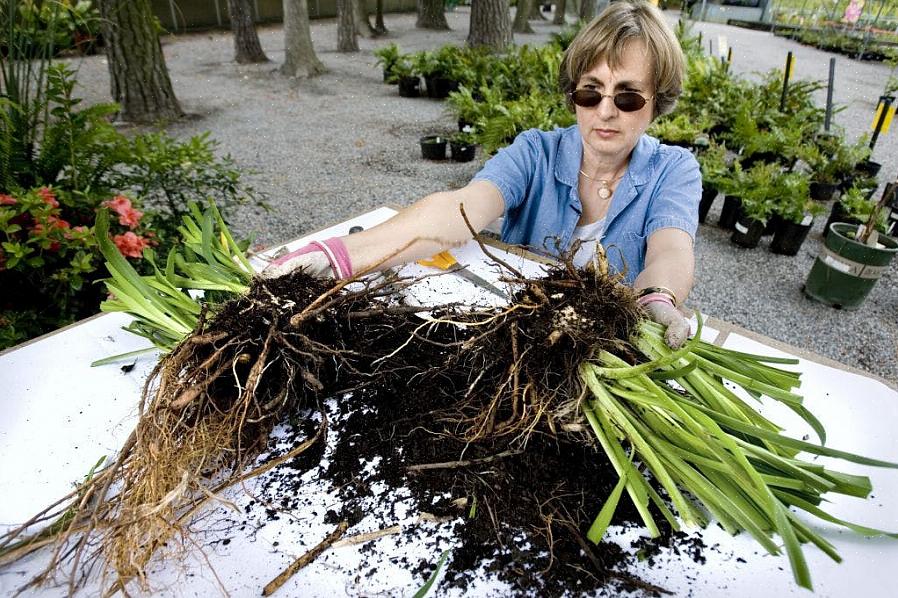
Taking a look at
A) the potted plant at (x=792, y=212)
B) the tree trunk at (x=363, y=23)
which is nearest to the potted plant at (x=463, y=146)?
the potted plant at (x=792, y=212)

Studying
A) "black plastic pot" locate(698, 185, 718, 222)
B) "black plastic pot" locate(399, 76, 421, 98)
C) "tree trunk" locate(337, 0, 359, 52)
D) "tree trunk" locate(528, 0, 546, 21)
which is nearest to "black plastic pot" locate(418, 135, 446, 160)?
"black plastic pot" locate(698, 185, 718, 222)

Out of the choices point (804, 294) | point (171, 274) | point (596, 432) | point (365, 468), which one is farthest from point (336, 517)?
point (804, 294)

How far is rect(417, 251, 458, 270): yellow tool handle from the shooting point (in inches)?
70.2

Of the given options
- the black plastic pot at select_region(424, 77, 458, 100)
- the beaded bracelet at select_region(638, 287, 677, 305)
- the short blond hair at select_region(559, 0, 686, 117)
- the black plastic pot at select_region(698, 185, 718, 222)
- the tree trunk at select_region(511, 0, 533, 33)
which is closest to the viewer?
the beaded bracelet at select_region(638, 287, 677, 305)

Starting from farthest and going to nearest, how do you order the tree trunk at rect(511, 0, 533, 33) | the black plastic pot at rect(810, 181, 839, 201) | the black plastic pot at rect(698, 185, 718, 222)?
the tree trunk at rect(511, 0, 533, 33), the black plastic pot at rect(810, 181, 839, 201), the black plastic pot at rect(698, 185, 718, 222)

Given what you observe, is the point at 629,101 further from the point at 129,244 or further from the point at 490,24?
the point at 490,24

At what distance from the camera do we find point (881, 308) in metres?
3.32

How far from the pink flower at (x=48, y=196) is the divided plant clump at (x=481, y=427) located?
2.48 ft

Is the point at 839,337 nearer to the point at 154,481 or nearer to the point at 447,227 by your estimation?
the point at 447,227

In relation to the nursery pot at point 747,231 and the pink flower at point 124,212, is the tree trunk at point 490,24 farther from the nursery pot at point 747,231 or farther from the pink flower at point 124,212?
the pink flower at point 124,212

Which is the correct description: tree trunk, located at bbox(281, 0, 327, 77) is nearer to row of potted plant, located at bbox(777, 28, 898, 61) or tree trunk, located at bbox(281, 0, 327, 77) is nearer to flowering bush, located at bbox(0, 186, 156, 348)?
flowering bush, located at bbox(0, 186, 156, 348)

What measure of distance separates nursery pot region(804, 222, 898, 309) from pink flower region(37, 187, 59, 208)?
13.5ft

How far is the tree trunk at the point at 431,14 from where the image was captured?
14617mm

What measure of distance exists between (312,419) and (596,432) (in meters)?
0.69
